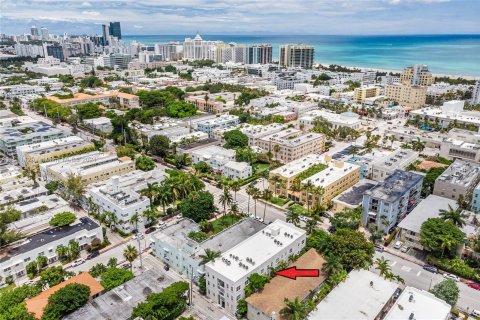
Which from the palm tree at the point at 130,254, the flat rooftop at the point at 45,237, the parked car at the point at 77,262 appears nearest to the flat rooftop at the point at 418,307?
the palm tree at the point at 130,254

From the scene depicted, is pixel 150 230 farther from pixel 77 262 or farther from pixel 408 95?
pixel 408 95

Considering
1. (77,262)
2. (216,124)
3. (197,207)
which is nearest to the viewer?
(77,262)

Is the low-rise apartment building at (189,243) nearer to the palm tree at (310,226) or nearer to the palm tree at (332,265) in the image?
the palm tree at (310,226)

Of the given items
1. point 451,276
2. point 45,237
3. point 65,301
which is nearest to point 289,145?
point 451,276

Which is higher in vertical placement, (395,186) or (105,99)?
(105,99)

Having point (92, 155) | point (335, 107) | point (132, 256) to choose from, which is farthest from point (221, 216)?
point (335, 107)

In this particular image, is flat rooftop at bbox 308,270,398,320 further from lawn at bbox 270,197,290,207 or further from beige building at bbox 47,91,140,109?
beige building at bbox 47,91,140,109

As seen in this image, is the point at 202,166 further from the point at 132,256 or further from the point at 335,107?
the point at 335,107
